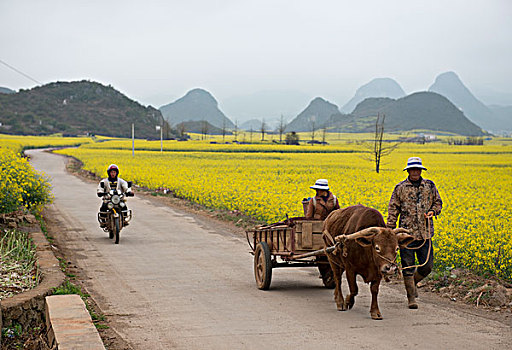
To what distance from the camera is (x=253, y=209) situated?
61.5 feet

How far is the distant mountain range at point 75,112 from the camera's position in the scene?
497 feet

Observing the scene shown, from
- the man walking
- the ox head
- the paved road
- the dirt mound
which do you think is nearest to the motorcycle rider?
the paved road

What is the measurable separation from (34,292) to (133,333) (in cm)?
164

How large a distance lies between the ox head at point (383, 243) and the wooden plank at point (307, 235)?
164 cm

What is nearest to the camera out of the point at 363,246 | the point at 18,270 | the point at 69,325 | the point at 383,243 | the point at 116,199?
the point at 69,325

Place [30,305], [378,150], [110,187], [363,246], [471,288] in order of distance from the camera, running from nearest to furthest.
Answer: [363,246] < [30,305] < [471,288] < [110,187] < [378,150]

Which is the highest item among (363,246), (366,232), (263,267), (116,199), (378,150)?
(366,232)

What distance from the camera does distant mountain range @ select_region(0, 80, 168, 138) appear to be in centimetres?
15150

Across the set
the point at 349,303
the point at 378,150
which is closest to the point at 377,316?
the point at 349,303

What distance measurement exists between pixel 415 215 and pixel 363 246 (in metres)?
1.51

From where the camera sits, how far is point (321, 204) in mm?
9406

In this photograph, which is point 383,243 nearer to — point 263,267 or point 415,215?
point 415,215

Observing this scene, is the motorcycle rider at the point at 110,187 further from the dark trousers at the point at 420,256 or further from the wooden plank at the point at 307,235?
the dark trousers at the point at 420,256

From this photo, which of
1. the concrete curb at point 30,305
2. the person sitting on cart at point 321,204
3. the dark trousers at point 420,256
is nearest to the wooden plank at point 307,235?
the person sitting on cart at point 321,204
